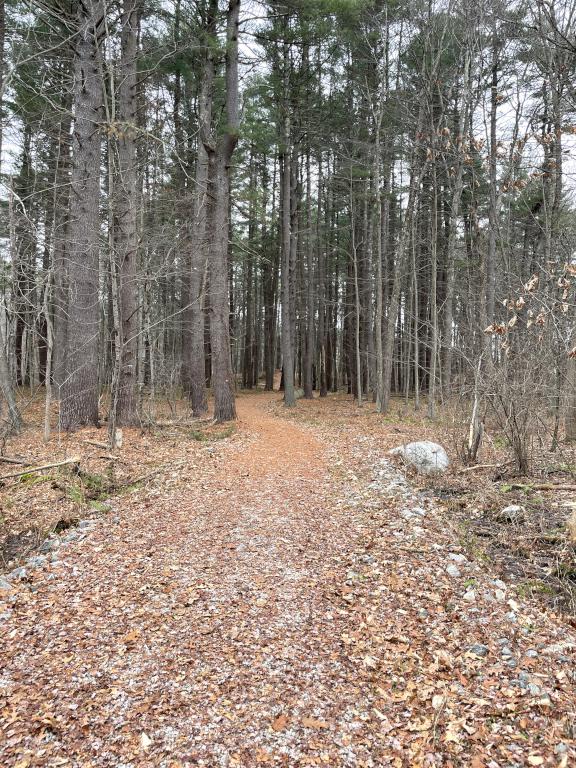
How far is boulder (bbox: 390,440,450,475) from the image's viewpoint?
675 centimetres

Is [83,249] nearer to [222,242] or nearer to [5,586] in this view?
[222,242]

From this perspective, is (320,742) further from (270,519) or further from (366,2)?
(366,2)

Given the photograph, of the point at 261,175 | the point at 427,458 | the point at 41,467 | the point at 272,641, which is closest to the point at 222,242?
the point at 41,467

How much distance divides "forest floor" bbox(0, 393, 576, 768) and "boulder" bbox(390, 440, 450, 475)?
0.91 meters

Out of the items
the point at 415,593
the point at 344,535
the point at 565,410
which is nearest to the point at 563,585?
the point at 415,593

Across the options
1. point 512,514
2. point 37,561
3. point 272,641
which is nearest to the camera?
point 272,641

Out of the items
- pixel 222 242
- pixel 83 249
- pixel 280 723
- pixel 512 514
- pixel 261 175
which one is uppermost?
pixel 261 175

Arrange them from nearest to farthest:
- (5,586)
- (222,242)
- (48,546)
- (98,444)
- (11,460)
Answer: (5,586) → (48,546) → (11,460) → (98,444) → (222,242)

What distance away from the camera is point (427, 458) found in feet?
22.5

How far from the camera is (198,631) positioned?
324 centimetres

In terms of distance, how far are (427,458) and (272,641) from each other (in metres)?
Result: 4.39

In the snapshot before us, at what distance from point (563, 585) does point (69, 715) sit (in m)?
3.48

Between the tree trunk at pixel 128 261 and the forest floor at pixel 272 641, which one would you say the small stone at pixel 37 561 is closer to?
the forest floor at pixel 272 641

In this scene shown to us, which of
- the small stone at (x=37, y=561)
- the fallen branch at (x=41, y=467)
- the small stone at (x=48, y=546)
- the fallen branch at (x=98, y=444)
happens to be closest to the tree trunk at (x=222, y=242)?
the fallen branch at (x=98, y=444)
